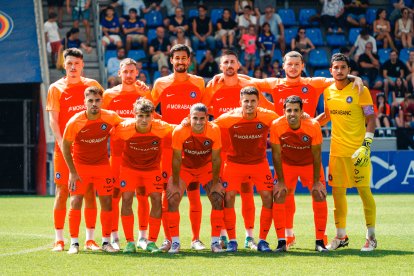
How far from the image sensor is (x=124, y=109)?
451 inches

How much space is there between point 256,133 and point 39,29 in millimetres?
11114

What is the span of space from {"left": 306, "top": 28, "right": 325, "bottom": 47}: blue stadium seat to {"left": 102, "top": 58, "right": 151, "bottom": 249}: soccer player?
557 inches

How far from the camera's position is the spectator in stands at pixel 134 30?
23.5 metres

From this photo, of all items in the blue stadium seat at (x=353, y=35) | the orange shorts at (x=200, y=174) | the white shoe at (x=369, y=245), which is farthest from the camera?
the blue stadium seat at (x=353, y=35)

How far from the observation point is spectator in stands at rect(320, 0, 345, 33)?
2516 centimetres

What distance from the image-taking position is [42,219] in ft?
48.9

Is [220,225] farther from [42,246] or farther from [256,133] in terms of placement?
[42,246]

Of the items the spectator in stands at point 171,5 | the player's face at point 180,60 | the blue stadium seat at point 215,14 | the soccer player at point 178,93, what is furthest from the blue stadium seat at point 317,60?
the player's face at point 180,60

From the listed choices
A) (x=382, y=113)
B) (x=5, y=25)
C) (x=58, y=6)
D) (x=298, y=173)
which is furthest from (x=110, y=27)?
(x=298, y=173)

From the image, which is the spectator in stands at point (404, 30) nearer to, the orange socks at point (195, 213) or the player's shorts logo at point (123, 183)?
the orange socks at point (195, 213)

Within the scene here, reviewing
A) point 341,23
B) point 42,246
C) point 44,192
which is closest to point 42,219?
point 42,246

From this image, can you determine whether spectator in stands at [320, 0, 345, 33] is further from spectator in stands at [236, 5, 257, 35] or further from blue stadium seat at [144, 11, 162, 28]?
blue stadium seat at [144, 11, 162, 28]

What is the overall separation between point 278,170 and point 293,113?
2.18 ft

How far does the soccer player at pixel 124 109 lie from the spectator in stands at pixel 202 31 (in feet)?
40.3
